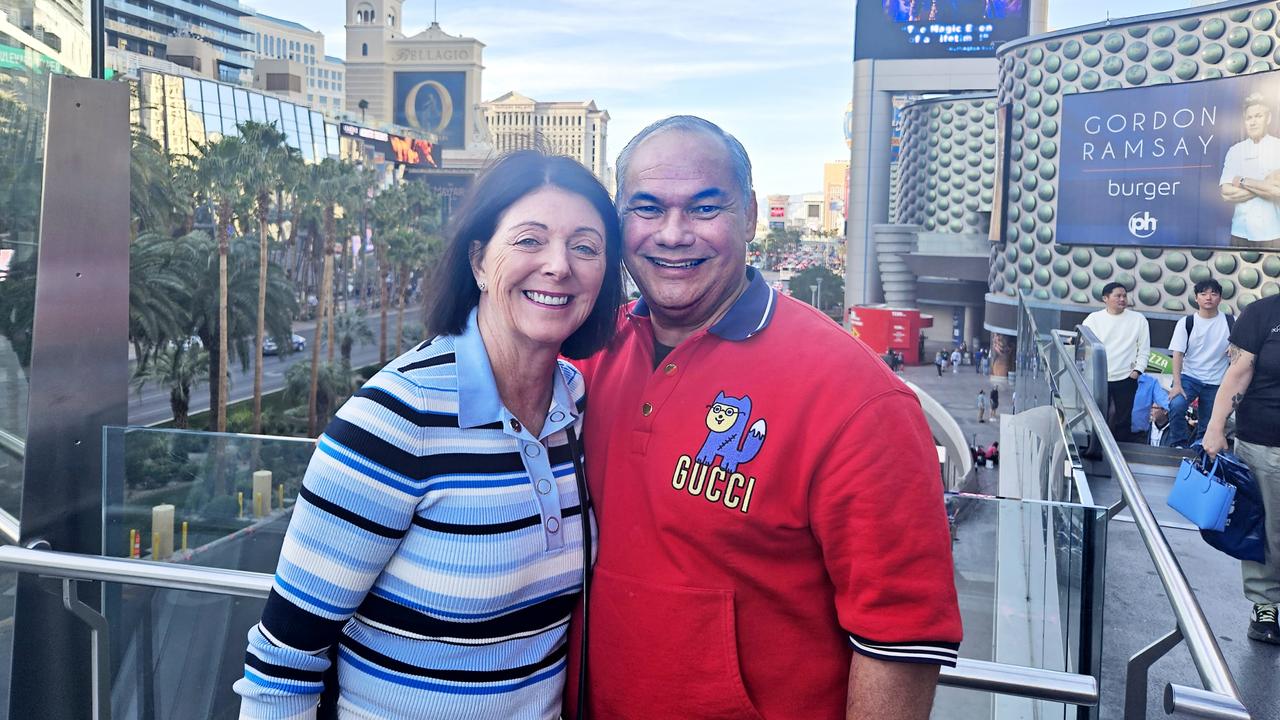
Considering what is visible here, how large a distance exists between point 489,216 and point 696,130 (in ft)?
1.55

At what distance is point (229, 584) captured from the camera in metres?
2.65

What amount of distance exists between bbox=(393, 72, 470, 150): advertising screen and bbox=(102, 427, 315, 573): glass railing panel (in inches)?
5251

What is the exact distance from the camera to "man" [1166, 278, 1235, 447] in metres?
8.32

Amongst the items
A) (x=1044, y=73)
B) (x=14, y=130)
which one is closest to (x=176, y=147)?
(x=1044, y=73)

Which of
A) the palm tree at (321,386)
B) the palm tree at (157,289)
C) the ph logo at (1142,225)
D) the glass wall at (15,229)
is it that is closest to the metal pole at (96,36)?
the glass wall at (15,229)

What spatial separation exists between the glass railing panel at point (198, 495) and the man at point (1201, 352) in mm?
7316

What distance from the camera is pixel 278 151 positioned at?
32750 millimetres

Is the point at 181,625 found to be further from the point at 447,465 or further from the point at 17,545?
the point at 447,465

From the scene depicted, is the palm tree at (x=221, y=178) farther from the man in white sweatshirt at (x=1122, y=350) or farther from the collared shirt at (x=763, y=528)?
the collared shirt at (x=763, y=528)

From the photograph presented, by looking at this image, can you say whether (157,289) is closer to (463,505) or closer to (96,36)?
(96,36)

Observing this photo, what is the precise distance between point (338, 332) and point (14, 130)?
45331 millimetres

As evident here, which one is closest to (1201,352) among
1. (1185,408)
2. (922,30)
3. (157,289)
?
(1185,408)

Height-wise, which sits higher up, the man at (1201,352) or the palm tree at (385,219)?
the palm tree at (385,219)

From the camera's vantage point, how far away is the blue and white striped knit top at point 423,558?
1.89m
